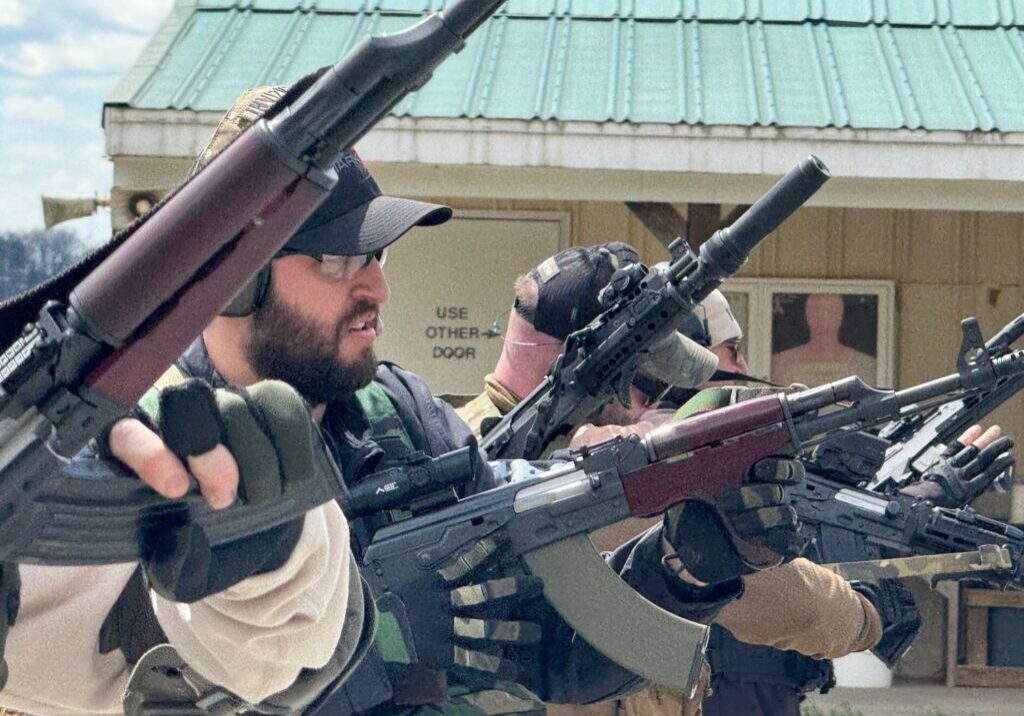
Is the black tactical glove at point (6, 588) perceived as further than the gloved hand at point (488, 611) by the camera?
No

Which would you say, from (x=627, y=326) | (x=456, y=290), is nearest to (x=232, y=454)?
(x=627, y=326)

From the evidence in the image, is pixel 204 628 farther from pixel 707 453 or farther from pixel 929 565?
pixel 929 565

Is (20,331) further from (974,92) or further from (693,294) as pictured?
(974,92)

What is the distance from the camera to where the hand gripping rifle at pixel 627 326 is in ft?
13.9

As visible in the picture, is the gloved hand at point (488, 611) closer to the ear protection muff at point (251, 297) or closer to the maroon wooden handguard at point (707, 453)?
the maroon wooden handguard at point (707, 453)

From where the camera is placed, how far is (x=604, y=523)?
11.9 ft

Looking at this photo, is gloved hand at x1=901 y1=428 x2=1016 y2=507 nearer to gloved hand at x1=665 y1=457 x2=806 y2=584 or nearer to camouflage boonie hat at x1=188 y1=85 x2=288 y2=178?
gloved hand at x1=665 y1=457 x2=806 y2=584

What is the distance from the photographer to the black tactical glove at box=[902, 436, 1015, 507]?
527 cm

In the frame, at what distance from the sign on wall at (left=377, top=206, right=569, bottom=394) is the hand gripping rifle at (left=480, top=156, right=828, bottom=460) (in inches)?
158


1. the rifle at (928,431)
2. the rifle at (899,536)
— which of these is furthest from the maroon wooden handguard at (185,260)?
the rifle at (928,431)

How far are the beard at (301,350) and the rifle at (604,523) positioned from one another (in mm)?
449

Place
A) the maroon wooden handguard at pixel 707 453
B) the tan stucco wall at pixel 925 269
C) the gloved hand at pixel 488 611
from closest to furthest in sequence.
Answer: the gloved hand at pixel 488 611 < the maroon wooden handguard at pixel 707 453 < the tan stucco wall at pixel 925 269

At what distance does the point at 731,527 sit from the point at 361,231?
1147 mm

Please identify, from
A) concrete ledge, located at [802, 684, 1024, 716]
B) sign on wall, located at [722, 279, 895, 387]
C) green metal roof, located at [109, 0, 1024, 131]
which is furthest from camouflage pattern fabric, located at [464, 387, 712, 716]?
sign on wall, located at [722, 279, 895, 387]
